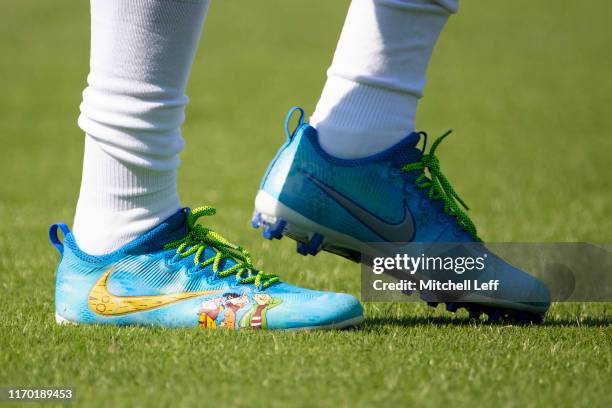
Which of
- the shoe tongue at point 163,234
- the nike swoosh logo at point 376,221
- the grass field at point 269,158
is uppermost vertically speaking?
the nike swoosh logo at point 376,221

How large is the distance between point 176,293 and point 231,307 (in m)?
0.15

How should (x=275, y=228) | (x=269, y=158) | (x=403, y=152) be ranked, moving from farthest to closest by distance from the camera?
1. (x=269, y=158)
2. (x=403, y=152)
3. (x=275, y=228)

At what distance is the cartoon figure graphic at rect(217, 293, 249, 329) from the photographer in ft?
7.11

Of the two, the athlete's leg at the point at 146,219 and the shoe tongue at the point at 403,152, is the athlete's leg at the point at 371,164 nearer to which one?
the shoe tongue at the point at 403,152

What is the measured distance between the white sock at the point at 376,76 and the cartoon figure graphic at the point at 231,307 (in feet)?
1.40

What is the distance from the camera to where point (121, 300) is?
7.29 feet

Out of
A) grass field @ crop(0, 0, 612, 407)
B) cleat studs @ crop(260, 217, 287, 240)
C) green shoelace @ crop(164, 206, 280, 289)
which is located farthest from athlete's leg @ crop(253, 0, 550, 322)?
grass field @ crop(0, 0, 612, 407)

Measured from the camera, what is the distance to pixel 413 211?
91.4 inches

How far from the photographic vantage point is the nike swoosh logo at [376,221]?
7.36 feet

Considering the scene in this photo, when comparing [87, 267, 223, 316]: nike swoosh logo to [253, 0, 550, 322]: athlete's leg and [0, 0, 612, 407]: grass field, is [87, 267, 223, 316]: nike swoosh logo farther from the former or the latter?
[253, 0, 550, 322]: athlete's leg

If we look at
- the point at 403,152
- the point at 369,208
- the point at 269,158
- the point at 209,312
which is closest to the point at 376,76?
the point at 403,152

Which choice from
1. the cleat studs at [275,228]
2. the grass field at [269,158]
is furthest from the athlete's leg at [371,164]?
the grass field at [269,158]

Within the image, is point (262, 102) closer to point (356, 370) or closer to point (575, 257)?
point (575, 257)
